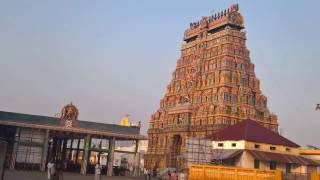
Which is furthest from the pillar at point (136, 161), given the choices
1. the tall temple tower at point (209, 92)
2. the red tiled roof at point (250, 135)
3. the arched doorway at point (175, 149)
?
the arched doorway at point (175, 149)

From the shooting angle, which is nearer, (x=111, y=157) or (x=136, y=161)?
(x=111, y=157)

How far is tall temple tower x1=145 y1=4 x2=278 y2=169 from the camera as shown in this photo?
81.0 meters

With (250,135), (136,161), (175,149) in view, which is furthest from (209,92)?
(136,161)

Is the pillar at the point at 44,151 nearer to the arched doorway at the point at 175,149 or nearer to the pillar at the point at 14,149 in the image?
the pillar at the point at 14,149

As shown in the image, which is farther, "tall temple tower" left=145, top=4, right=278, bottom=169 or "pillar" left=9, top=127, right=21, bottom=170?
"tall temple tower" left=145, top=4, right=278, bottom=169

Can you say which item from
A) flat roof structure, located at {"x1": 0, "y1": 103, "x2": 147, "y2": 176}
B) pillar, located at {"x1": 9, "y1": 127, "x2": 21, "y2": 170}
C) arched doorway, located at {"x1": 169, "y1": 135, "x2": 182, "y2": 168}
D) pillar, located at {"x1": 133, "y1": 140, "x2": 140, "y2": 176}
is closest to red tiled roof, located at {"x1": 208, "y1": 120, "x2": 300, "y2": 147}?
pillar, located at {"x1": 133, "y1": 140, "x2": 140, "y2": 176}

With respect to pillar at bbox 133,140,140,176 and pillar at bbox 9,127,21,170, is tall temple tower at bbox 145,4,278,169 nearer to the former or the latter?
pillar at bbox 133,140,140,176

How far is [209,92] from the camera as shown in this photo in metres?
84.9

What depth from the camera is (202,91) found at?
87.1 metres

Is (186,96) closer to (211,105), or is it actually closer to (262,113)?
(211,105)

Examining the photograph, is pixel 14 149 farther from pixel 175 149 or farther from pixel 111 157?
pixel 175 149

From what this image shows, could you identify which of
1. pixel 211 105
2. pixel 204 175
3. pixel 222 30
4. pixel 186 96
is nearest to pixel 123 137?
pixel 204 175

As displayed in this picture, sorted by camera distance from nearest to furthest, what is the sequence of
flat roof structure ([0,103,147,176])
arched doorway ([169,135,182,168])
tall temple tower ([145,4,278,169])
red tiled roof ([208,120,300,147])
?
flat roof structure ([0,103,147,176]) < red tiled roof ([208,120,300,147]) < tall temple tower ([145,4,278,169]) < arched doorway ([169,135,182,168])

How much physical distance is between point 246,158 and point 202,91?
3713 centimetres
